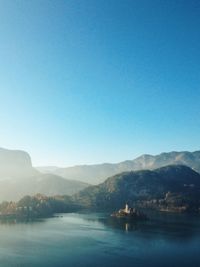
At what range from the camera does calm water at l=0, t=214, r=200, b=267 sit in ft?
302

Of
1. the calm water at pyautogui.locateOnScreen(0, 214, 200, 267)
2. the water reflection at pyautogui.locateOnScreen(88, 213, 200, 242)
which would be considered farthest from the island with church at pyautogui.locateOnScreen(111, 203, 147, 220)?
the calm water at pyautogui.locateOnScreen(0, 214, 200, 267)

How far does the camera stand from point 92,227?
15575cm

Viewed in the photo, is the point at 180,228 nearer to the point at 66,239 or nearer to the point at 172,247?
the point at 172,247

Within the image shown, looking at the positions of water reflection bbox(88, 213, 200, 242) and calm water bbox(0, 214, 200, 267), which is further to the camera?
water reflection bbox(88, 213, 200, 242)

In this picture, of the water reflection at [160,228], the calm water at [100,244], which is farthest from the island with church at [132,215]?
the calm water at [100,244]

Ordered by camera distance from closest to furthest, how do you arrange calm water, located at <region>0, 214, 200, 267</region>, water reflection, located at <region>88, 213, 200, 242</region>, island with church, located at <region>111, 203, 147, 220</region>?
calm water, located at <region>0, 214, 200, 267</region>
water reflection, located at <region>88, 213, 200, 242</region>
island with church, located at <region>111, 203, 147, 220</region>

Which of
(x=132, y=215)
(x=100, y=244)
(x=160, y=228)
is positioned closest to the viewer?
(x=100, y=244)

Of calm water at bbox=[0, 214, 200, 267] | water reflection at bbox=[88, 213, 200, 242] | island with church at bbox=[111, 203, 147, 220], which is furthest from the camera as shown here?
island with church at bbox=[111, 203, 147, 220]

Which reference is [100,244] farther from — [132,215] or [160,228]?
[132,215]

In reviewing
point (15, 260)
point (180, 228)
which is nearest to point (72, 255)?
point (15, 260)

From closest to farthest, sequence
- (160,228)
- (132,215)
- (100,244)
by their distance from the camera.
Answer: (100,244) < (160,228) < (132,215)

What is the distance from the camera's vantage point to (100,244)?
113875mm

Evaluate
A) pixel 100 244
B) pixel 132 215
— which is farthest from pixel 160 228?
pixel 100 244

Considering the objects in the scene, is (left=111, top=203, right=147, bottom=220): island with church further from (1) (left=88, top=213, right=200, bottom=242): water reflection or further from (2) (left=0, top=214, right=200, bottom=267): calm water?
(2) (left=0, top=214, right=200, bottom=267): calm water
